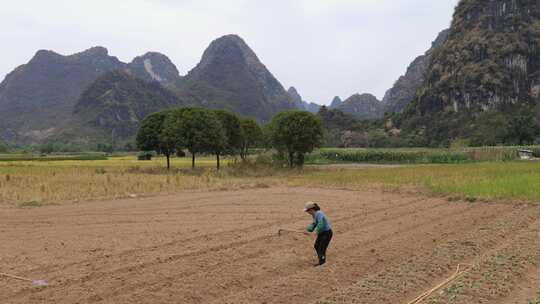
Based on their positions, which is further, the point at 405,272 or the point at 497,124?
the point at 497,124

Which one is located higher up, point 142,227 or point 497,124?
point 497,124

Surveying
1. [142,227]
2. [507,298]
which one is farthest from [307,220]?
[507,298]

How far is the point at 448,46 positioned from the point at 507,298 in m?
174

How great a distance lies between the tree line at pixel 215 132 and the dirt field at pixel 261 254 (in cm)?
3065

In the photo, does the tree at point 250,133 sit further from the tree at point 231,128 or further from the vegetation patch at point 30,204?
the vegetation patch at point 30,204

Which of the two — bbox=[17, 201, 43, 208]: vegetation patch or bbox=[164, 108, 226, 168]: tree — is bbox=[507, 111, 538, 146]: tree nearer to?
bbox=[164, 108, 226, 168]: tree

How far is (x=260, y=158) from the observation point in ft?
185

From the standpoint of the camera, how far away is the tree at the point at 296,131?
53750mm

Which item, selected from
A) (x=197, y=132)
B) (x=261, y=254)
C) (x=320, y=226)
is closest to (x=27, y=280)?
(x=261, y=254)

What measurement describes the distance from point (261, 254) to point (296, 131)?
42.1 m

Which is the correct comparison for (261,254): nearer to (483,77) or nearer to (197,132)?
(197,132)

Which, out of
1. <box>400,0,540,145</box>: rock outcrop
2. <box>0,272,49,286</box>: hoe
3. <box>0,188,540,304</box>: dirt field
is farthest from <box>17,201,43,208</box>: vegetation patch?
<box>400,0,540,145</box>: rock outcrop

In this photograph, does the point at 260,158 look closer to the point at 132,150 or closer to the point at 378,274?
the point at 378,274

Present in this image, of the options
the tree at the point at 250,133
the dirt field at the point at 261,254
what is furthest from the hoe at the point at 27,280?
the tree at the point at 250,133
